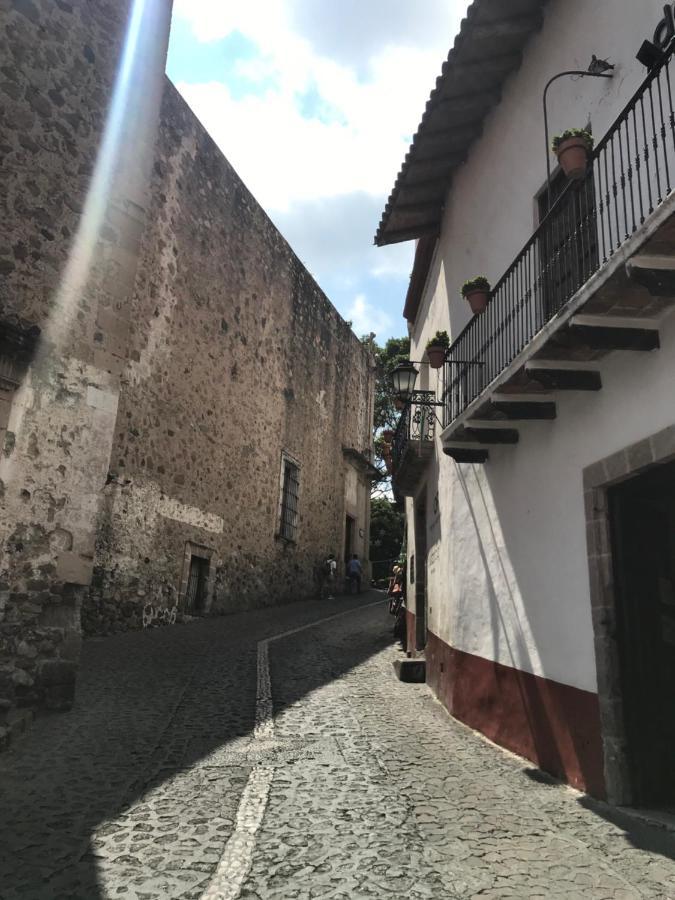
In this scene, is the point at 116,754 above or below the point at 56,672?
below

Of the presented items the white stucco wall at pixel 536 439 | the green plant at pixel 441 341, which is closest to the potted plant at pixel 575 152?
the white stucco wall at pixel 536 439

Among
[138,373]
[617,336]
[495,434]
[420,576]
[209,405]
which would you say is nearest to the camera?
[617,336]

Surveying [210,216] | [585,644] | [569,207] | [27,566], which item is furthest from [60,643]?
[210,216]

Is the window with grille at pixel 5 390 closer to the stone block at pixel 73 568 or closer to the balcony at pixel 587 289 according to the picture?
the stone block at pixel 73 568

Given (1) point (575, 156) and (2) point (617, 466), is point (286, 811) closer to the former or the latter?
(2) point (617, 466)

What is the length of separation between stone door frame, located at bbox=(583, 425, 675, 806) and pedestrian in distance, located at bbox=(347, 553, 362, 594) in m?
16.5

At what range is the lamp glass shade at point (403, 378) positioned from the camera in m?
8.91

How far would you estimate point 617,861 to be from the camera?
3.30 m

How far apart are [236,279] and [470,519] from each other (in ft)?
32.5

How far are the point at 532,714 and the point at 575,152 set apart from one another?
4.18 metres

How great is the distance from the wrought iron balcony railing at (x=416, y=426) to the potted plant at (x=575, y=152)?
4.51 metres

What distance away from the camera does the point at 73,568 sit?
609 centimetres

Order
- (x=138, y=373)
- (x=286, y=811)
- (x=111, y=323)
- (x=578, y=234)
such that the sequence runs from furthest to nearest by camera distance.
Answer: (x=138, y=373), (x=111, y=323), (x=578, y=234), (x=286, y=811)

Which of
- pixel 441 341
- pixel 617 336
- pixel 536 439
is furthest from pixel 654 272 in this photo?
pixel 441 341
